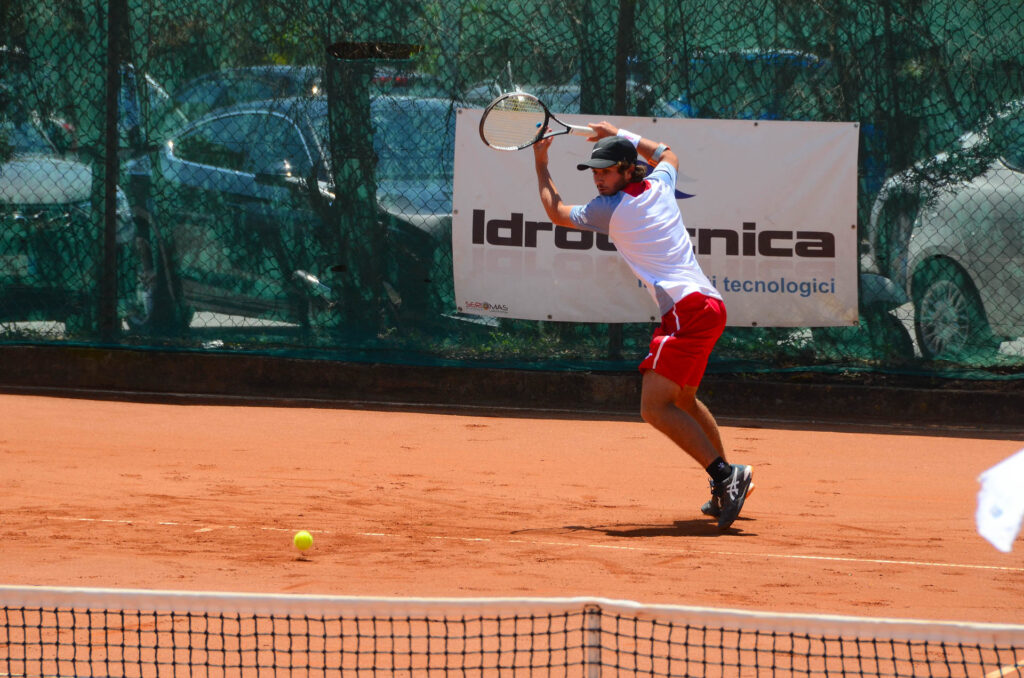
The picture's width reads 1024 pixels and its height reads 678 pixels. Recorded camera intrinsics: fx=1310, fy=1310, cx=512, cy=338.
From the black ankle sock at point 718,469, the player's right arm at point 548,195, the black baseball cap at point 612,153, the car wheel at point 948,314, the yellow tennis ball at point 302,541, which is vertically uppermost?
the black baseball cap at point 612,153

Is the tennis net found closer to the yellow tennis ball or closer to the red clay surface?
the red clay surface

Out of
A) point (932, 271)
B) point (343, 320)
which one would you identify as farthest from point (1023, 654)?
point (343, 320)

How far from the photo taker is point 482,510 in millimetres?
5387

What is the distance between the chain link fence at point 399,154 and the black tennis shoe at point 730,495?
2.73 m

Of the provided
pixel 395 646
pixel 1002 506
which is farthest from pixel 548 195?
pixel 1002 506

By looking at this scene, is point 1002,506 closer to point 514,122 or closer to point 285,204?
point 514,122

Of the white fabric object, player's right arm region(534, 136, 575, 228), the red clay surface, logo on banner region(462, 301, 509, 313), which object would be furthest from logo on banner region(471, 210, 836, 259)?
the white fabric object

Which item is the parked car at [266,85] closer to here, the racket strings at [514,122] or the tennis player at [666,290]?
the racket strings at [514,122]

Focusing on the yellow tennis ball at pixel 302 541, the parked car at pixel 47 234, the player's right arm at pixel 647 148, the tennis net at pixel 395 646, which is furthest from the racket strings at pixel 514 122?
the parked car at pixel 47 234

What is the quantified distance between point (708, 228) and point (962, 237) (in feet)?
4.71

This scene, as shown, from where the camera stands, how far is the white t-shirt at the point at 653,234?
5148 millimetres

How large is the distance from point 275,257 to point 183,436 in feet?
4.61

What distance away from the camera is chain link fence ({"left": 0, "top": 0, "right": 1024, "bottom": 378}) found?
7.52m

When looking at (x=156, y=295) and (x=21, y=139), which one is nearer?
(x=21, y=139)
